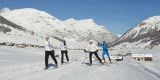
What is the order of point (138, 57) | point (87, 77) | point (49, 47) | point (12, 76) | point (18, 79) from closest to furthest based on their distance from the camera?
point (87, 77) < point (18, 79) < point (12, 76) < point (49, 47) < point (138, 57)

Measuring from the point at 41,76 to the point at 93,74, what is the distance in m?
3.35

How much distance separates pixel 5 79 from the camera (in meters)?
23.2

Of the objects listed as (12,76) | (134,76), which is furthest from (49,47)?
(134,76)

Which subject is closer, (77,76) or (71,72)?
(77,76)

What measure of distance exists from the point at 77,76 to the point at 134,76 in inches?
134

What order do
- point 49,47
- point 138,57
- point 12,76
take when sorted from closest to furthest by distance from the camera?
point 12,76
point 49,47
point 138,57

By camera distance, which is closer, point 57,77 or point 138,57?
point 57,77

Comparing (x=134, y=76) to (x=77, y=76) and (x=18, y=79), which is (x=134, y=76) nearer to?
(x=77, y=76)

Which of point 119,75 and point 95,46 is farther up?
point 95,46

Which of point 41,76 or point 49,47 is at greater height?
point 49,47

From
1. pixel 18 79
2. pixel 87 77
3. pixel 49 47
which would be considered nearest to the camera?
pixel 87 77

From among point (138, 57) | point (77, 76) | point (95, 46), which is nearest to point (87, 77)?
point (77, 76)

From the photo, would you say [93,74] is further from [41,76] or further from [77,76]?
[41,76]

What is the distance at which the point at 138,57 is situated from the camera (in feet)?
239
